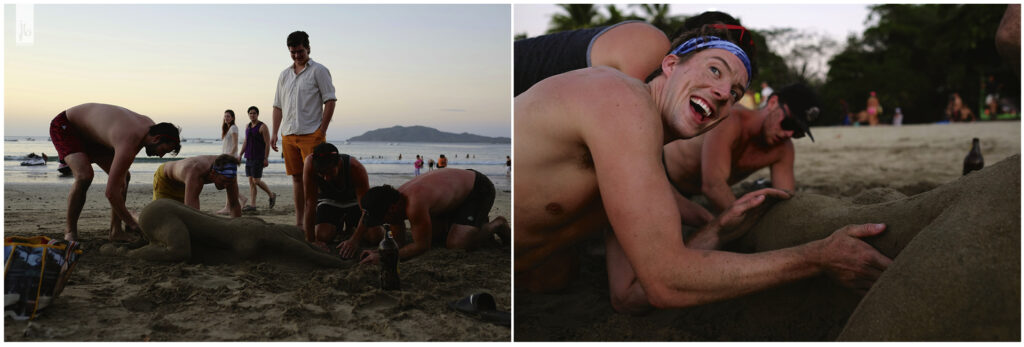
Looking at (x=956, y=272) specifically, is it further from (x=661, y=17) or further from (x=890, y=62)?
(x=661, y=17)

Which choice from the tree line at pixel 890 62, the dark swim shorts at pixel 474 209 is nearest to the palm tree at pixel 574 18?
the tree line at pixel 890 62

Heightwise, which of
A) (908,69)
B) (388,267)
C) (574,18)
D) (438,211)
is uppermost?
(574,18)

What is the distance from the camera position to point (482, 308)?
251cm

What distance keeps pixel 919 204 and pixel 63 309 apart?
2.84 metres

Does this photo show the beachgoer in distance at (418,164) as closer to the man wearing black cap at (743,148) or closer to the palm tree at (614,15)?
the man wearing black cap at (743,148)

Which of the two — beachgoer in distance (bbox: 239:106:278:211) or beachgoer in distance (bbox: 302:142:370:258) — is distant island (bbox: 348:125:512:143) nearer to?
beachgoer in distance (bbox: 302:142:370:258)

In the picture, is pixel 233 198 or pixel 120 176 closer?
pixel 120 176

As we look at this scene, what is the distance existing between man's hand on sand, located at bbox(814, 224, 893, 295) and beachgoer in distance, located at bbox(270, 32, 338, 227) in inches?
80.0

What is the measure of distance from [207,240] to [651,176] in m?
2.15

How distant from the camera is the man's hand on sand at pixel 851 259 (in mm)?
1894

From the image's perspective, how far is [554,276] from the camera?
2926 millimetres

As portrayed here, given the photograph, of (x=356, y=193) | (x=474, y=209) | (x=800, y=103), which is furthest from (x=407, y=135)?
(x=800, y=103)

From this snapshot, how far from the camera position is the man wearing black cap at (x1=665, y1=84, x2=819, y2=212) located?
3.92 m

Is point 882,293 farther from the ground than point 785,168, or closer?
closer
